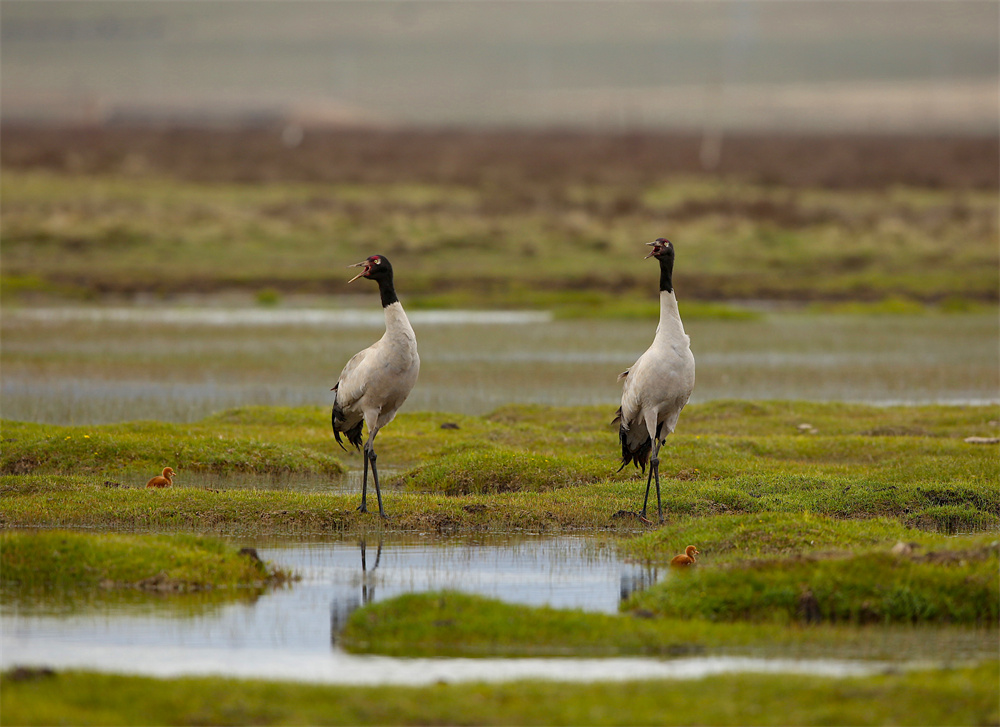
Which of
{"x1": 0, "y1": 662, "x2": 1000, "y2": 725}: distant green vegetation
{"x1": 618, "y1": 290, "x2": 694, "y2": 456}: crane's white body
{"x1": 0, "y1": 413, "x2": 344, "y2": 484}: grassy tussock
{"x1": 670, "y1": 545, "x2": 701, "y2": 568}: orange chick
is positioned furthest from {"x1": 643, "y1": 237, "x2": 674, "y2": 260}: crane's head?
{"x1": 0, "y1": 662, "x2": 1000, "y2": 725}: distant green vegetation

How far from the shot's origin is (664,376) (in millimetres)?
15133

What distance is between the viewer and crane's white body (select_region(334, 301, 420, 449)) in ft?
49.4

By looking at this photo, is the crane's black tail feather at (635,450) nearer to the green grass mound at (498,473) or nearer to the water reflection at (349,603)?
the green grass mound at (498,473)

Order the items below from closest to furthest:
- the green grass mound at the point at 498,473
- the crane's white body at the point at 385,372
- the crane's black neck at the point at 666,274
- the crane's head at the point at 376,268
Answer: the crane's white body at the point at 385,372 < the crane's head at the point at 376,268 < the crane's black neck at the point at 666,274 < the green grass mound at the point at 498,473

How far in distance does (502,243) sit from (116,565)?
5130 cm

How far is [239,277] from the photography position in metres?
52.8

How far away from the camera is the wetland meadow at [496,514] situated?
364 inches

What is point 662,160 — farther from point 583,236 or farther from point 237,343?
point 237,343

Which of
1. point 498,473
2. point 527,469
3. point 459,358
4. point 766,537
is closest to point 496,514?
point 498,473

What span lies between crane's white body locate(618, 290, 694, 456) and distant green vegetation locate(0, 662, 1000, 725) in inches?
242

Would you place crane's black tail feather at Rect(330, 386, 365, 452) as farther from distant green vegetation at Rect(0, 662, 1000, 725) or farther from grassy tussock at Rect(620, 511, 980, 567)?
distant green vegetation at Rect(0, 662, 1000, 725)

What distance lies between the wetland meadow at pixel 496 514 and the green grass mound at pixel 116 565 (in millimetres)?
32

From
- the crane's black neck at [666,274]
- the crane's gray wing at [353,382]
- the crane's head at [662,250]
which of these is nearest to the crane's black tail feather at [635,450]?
the crane's black neck at [666,274]

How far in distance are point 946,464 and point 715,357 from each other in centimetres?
1723
